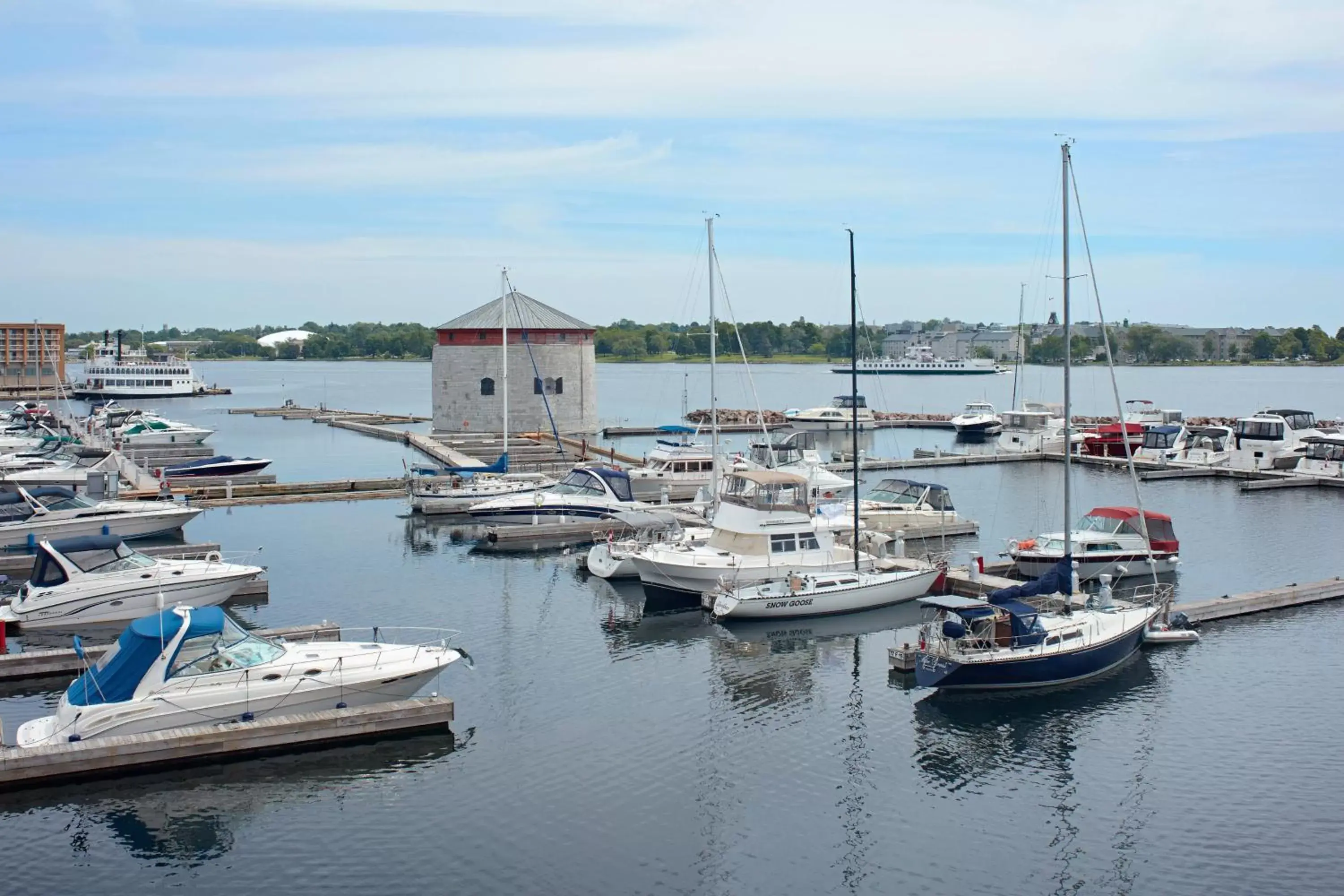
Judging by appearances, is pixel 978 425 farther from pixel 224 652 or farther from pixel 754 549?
pixel 224 652

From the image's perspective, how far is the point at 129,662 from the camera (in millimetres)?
16844

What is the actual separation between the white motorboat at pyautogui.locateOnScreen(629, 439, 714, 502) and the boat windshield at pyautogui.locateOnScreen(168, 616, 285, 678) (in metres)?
22.2

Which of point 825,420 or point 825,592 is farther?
point 825,420

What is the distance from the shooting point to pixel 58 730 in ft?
53.8

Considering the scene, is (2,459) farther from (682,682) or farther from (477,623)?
(682,682)

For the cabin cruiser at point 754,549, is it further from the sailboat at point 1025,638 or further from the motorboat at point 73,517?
the motorboat at point 73,517

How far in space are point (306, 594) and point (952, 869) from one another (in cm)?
1694

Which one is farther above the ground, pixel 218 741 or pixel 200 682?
pixel 200 682

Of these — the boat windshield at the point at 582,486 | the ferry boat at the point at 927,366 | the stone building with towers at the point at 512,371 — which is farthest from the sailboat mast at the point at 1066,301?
the ferry boat at the point at 927,366

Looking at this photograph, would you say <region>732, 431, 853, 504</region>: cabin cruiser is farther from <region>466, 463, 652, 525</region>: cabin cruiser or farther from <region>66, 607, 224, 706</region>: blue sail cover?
<region>66, 607, 224, 706</region>: blue sail cover

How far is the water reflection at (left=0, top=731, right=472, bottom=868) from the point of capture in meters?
14.8

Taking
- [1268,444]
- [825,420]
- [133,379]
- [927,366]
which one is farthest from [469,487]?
[927,366]

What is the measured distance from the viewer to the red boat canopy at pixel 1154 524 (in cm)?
2908

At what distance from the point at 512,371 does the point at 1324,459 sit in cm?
3380
